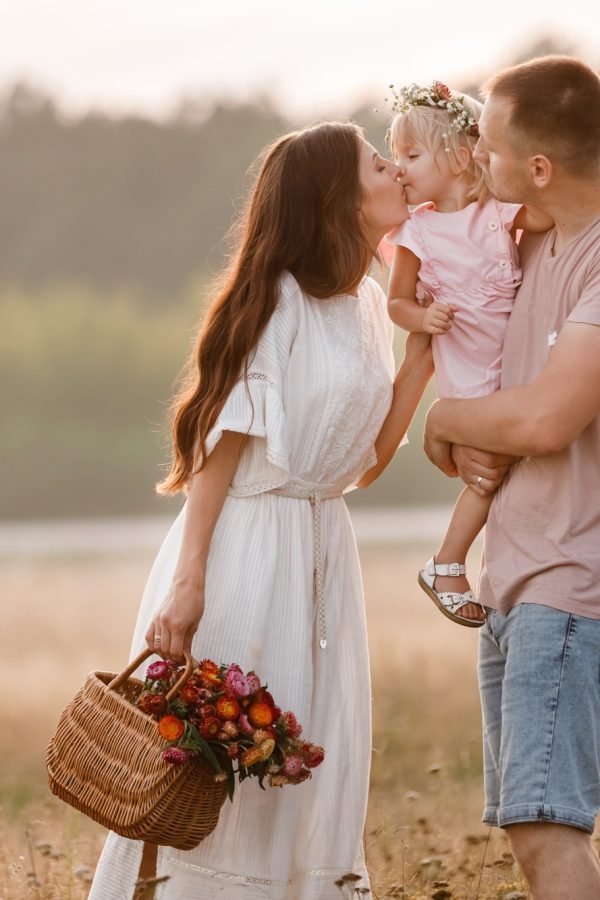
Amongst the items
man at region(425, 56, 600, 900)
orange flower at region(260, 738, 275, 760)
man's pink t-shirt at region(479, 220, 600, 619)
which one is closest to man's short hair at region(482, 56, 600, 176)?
man at region(425, 56, 600, 900)

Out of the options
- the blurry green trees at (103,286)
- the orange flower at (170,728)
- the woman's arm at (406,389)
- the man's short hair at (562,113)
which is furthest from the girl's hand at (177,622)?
the blurry green trees at (103,286)

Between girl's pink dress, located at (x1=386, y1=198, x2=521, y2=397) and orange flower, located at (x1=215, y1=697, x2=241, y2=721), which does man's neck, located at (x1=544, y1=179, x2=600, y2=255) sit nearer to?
girl's pink dress, located at (x1=386, y1=198, x2=521, y2=397)

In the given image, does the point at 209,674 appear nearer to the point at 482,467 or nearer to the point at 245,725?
the point at 245,725

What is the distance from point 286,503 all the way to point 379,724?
543cm

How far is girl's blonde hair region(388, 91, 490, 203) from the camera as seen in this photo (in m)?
3.34

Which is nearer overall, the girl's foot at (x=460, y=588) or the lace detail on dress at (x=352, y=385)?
the girl's foot at (x=460, y=588)

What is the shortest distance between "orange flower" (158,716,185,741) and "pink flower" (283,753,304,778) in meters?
0.24

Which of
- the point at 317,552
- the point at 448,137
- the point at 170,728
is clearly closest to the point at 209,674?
the point at 170,728

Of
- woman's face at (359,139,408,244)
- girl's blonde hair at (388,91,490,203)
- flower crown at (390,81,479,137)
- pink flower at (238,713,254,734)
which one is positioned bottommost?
pink flower at (238,713,254,734)

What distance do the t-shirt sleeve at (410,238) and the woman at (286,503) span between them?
0.03 m

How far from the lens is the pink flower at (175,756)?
2.67 m

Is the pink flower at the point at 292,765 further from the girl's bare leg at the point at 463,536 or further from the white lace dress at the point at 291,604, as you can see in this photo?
the girl's bare leg at the point at 463,536

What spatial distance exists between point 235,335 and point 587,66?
98cm

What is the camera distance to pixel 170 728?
8.87 ft
